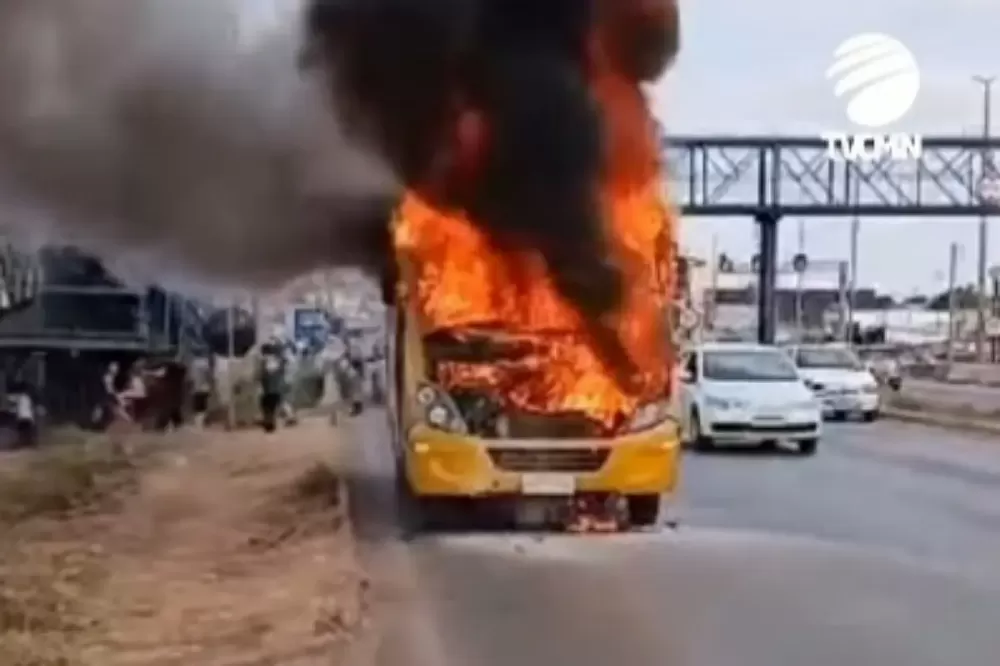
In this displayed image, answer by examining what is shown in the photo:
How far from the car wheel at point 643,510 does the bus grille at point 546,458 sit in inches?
27.0

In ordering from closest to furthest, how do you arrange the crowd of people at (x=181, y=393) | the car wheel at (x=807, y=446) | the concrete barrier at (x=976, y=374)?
the car wheel at (x=807, y=446) → the crowd of people at (x=181, y=393) → the concrete barrier at (x=976, y=374)

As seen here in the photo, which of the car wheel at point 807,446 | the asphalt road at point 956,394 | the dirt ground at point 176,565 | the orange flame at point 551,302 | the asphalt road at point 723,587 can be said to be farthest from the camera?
the asphalt road at point 956,394

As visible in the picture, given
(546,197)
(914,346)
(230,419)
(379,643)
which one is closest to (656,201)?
(546,197)

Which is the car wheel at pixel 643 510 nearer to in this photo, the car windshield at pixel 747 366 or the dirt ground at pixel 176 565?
the dirt ground at pixel 176 565

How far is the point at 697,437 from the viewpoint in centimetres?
3169

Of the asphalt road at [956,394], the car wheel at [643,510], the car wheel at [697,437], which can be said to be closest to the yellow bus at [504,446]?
the car wheel at [643,510]

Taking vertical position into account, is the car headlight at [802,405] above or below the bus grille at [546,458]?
below

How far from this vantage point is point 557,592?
1365cm

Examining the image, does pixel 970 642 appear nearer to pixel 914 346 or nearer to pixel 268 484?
pixel 268 484

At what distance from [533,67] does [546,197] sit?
3.46ft

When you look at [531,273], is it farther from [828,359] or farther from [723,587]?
[828,359]

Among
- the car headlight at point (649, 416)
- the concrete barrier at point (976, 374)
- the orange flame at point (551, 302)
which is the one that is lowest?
the concrete barrier at point (976, 374)

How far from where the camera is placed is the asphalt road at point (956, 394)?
174 ft

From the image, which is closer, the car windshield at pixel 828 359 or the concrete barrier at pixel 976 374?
the car windshield at pixel 828 359
